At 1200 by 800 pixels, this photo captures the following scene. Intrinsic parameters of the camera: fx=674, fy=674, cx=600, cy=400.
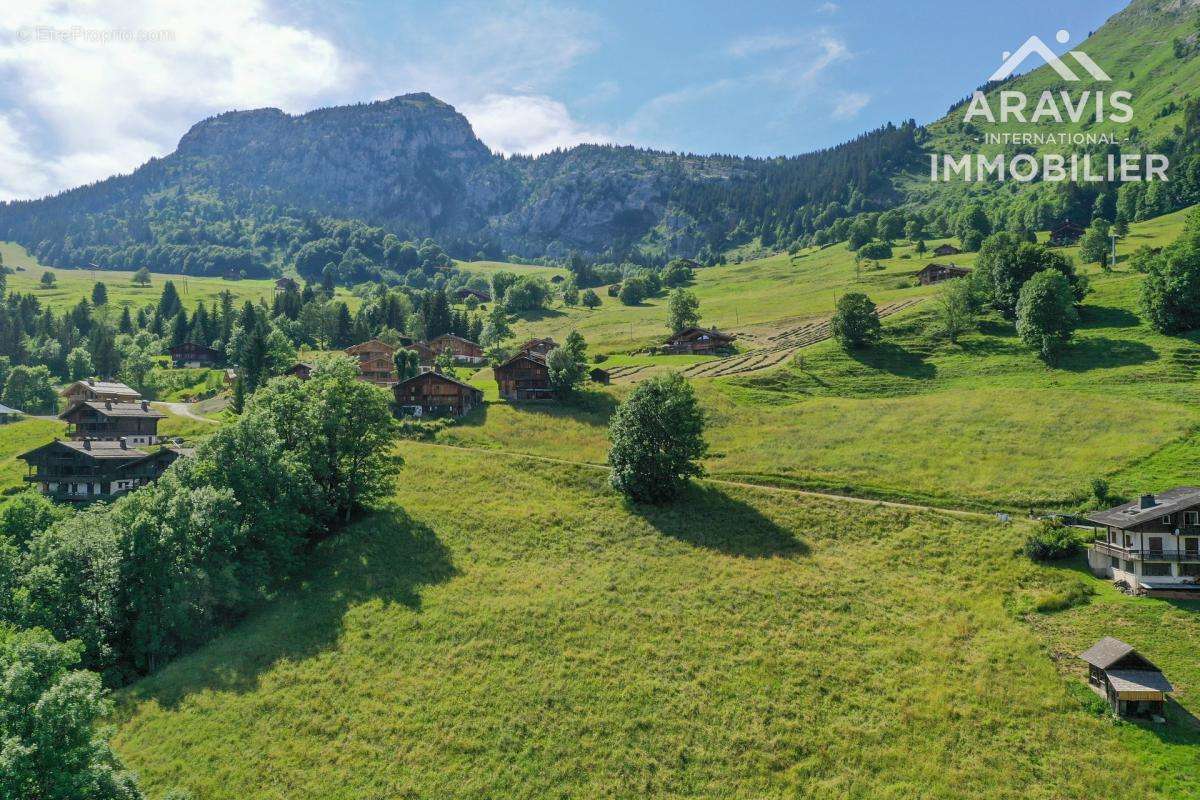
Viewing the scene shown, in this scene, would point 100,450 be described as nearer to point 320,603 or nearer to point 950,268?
point 320,603

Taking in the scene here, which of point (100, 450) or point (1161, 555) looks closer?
point (1161, 555)

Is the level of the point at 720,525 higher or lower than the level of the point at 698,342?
lower

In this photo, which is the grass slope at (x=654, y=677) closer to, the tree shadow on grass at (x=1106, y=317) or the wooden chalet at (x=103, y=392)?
the tree shadow on grass at (x=1106, y=317)

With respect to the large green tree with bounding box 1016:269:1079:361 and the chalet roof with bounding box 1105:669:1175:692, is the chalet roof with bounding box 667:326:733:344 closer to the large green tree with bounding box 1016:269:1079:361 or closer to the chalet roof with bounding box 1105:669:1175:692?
the large green tree with bounding box 1016:269:1079:361

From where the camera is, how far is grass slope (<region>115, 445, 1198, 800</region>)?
34406 mm

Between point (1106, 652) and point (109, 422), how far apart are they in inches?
4156

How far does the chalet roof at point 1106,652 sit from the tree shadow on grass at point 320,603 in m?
41.3

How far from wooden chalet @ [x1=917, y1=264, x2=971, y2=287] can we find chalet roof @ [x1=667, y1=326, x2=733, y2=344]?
51972 mm

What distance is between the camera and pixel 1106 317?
313 feet

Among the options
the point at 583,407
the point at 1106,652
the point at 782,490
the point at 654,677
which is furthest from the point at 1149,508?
the point at 583,407

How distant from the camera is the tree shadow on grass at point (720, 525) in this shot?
177 feet

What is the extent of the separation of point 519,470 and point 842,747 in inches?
1654

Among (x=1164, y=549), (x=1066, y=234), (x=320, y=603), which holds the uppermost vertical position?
(x=1066, y=234)

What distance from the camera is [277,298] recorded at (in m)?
173
